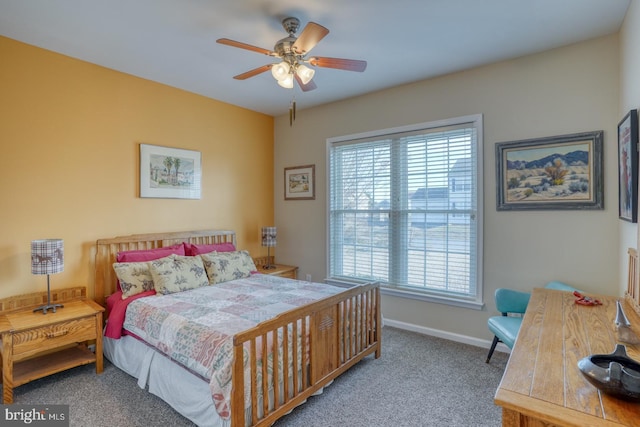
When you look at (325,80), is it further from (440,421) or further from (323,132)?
(440,421)

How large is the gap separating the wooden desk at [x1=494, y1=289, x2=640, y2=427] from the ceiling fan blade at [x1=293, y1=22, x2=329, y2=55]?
1920 millimetres

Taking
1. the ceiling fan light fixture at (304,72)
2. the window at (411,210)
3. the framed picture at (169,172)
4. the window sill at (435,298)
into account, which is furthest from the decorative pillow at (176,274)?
the ceiling fan light fixture at (304,72)

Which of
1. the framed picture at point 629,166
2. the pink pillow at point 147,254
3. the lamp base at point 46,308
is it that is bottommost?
the lamp base at point 46,308

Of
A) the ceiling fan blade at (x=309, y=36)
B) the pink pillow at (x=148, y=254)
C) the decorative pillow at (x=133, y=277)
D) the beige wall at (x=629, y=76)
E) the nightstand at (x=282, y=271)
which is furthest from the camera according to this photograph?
the nightstand at (x=282, y=271)

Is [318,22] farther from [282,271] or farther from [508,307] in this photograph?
[282,271]

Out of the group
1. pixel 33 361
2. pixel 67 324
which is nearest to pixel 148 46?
pixel 67 324

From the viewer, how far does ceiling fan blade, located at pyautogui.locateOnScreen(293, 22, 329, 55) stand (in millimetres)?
1911

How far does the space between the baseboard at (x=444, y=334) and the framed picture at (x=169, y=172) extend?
2808mm

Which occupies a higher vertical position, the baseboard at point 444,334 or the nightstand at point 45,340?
the nightstand at point 45,340

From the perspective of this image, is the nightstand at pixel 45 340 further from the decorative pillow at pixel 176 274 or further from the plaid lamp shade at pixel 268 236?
the plaid lamp shade at pixel 268 236

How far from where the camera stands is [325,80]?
351 centimetres

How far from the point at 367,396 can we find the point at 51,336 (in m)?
2.40

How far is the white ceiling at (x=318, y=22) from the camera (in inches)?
87.6

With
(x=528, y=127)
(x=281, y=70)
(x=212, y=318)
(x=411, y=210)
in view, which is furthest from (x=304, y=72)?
(x=528, y=127)
